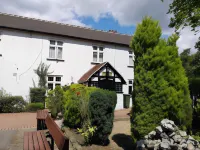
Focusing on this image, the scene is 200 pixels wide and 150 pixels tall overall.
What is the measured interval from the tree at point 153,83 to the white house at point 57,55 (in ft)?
34.4

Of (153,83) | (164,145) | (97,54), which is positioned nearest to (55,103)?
(153,83)

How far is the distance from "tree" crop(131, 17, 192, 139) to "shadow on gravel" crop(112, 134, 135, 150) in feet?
1.64

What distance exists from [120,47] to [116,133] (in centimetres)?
1385

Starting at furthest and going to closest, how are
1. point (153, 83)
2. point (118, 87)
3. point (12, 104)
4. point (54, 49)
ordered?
point (118, 87), point (54, 49), point (12, 104), point (153, 83)

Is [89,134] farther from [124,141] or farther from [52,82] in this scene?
[52,82]

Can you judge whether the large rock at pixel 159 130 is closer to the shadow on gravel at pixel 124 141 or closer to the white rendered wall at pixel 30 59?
the shadow on gravel at pixel 124 141

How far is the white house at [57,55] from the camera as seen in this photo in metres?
16.2

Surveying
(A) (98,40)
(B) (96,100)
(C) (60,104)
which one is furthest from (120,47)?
(B) (96,100)

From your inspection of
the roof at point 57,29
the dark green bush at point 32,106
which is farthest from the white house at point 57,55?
the dark green bush at point 32,106

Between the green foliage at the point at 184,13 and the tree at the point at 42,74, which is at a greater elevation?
the green foliage at the point at 184,13

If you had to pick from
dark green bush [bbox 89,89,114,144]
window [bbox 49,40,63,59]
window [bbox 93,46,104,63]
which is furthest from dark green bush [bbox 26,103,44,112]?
dark green bush [bbox 89,89,114,144]

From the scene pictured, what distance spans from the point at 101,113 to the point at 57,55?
1265cm

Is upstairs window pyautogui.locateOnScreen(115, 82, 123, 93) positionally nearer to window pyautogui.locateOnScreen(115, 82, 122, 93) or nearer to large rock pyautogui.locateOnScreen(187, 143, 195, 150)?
window pyautogui.locateOnScreen(115, 82, 122, 93)

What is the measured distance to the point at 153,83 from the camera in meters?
6.01
